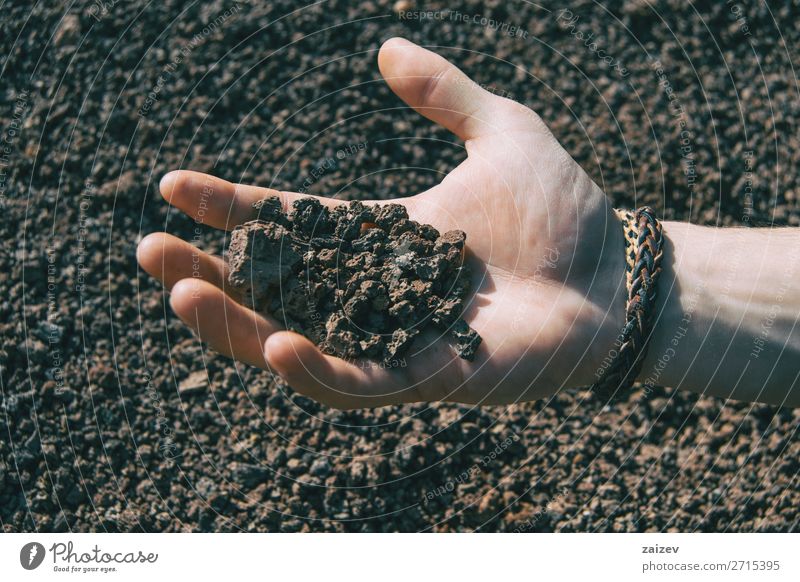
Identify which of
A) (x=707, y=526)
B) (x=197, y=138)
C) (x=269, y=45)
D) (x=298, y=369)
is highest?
(x=269, y=45)

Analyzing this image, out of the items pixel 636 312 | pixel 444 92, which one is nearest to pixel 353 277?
pixel 444 92

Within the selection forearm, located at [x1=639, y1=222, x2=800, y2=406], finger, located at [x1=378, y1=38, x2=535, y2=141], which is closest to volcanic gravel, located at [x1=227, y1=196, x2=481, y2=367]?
finger, located at [x1=378, y1=38, x2=535, y2=141]

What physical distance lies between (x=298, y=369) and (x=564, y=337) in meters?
0.99

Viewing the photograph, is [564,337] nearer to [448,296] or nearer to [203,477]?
[448,296]

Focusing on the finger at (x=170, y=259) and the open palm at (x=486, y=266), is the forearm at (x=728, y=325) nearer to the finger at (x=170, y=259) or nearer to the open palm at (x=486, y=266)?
the open palm at (x=486, y=266)

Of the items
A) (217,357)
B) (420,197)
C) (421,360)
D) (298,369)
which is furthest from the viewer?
(217,357)

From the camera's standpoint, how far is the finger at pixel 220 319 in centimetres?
259

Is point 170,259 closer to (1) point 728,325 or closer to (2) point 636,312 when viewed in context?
(2) point 636,312

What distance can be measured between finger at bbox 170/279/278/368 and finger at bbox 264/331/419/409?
0.16 metres

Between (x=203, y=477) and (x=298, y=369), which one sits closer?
(x=298, y=369)

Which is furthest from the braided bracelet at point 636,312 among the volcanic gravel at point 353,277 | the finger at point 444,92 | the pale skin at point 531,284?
the finger at point 444,92

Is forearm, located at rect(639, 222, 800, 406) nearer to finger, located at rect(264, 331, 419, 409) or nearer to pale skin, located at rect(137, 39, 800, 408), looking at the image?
pale skin, located at rect(137, 39, 800, 408)

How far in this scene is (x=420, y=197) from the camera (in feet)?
10.5

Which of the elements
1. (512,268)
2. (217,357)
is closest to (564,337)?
(512,268)
